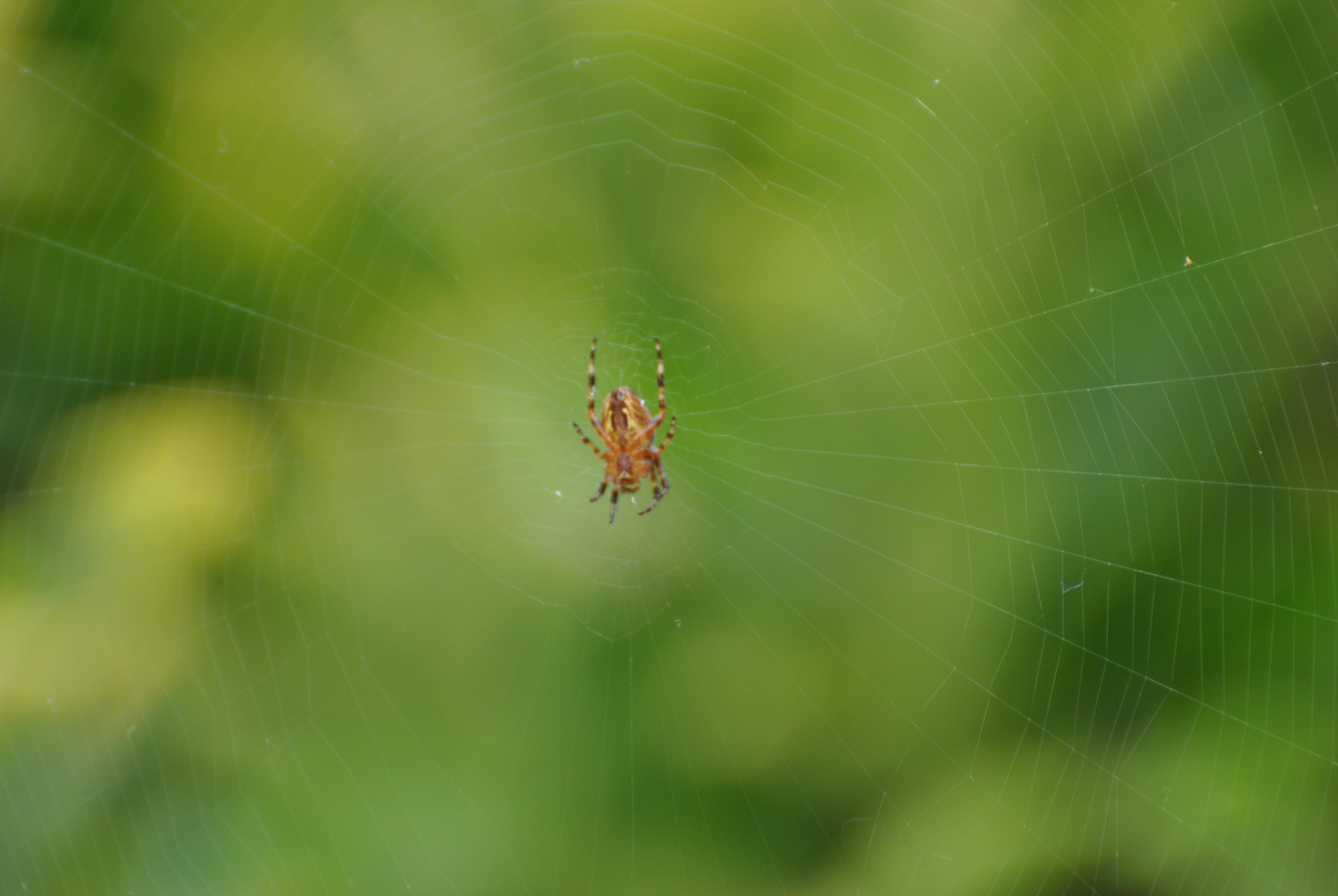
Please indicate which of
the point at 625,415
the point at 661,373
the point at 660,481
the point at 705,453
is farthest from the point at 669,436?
the point at 705,453

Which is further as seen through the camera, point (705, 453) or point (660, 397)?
point (660, 397)

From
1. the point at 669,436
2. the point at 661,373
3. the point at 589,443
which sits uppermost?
the point at 661,373

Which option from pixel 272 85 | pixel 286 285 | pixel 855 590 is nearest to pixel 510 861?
pixel 855 590

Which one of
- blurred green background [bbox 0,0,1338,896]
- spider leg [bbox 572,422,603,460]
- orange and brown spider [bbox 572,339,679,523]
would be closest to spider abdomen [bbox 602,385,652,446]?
orange and brown spider [bbox 572,339,679,523]

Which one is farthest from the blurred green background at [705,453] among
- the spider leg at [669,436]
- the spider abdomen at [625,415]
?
the spider abdomen at [625,415]

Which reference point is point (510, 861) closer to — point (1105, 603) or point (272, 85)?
point (1105, 603)

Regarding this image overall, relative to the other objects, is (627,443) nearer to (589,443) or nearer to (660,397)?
(589,443)

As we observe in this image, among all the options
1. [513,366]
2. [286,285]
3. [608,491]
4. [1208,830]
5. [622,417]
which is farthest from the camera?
[608,491]

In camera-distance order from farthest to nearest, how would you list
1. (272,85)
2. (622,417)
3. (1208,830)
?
(622,417) < (272,85) < (1208,830)
